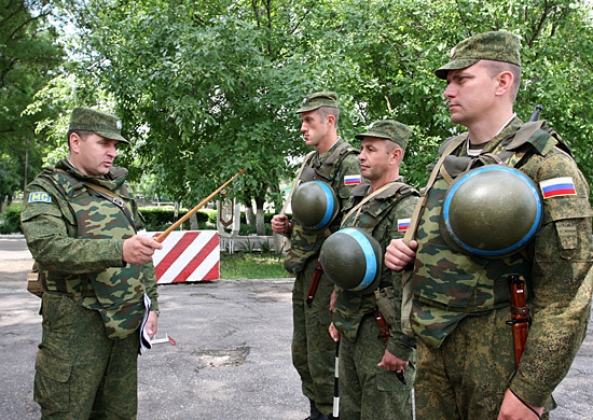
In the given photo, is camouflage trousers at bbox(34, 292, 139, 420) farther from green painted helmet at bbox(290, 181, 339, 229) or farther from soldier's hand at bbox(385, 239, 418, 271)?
soldier's hand at bbox(385, 239, 418, 271)

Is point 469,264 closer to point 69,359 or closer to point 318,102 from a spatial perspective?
point 69,359

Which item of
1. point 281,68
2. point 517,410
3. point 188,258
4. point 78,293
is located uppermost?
point 281,68

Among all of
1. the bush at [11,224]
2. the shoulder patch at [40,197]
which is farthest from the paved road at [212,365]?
the bush at [11,224]

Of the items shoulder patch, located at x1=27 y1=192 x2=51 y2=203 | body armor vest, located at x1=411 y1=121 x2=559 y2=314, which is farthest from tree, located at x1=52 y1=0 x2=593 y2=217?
body armor vest, located at x1=411 y1=121 x2=559 y2=314

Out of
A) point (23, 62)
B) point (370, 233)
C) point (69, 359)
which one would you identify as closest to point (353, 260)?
point (370, 233)

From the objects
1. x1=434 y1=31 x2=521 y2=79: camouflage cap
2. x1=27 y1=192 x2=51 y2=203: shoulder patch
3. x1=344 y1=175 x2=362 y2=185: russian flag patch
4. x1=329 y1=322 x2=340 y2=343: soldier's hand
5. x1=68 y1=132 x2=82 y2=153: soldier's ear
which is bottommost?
x1=329 y1=322 x2=340 y2=343: soldier's hand

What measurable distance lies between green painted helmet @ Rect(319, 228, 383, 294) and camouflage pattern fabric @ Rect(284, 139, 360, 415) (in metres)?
0.97

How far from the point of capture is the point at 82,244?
9.23 ft

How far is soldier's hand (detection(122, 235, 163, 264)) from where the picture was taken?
276cm

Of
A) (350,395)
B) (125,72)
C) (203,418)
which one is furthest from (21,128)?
(350,395)

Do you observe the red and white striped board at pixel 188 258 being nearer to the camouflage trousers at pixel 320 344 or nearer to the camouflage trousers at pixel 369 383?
the camouflage trousers at pixel 320 344

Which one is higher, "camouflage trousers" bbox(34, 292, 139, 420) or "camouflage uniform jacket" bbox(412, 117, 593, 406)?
"camouflage uniform jacket" bbox(412, 117, 593, 406)

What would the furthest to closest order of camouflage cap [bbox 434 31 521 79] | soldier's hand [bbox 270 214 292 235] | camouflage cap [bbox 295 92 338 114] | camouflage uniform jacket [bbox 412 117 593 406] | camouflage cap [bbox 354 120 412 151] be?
soldier's hand [bbox 270 214 292 235] < camouflage cap [bbox 295 92 338 114] < camouflage cap [bbox 354 120 412 151] < camouflage cap [bbox 434 31 521 79] < camouflage uniform jacket [bbox 412 117 593 406]

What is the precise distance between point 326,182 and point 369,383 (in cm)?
158
